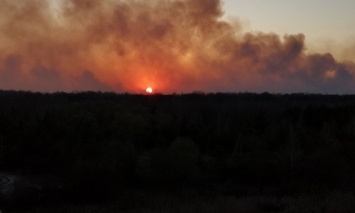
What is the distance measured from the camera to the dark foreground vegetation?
94.5ft

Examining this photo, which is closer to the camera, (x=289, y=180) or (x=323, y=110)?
(x=289, y=180)

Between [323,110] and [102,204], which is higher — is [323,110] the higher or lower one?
the higher one

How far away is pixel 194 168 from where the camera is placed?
1556 inches

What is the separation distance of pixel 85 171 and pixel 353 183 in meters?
20.5

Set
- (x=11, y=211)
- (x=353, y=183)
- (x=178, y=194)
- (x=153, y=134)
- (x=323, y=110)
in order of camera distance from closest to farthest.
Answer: (x=11, y=211), (x=178, y=194), (x=353, y=183), (x=153, y=134), (x=323, y=110)

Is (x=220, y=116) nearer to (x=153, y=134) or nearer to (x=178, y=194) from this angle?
(x=153, y=134)

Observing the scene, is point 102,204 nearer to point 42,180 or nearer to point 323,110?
point 42,180

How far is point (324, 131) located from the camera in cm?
5644

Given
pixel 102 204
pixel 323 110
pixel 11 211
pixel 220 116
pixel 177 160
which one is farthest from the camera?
pixel 220 116

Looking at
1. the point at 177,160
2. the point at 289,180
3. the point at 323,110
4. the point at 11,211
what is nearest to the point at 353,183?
the point at 289,180

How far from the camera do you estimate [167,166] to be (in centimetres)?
3828

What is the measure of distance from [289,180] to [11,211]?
22640mm

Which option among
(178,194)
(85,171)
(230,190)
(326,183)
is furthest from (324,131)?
(85,171)

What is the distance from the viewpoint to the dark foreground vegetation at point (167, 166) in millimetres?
28812
